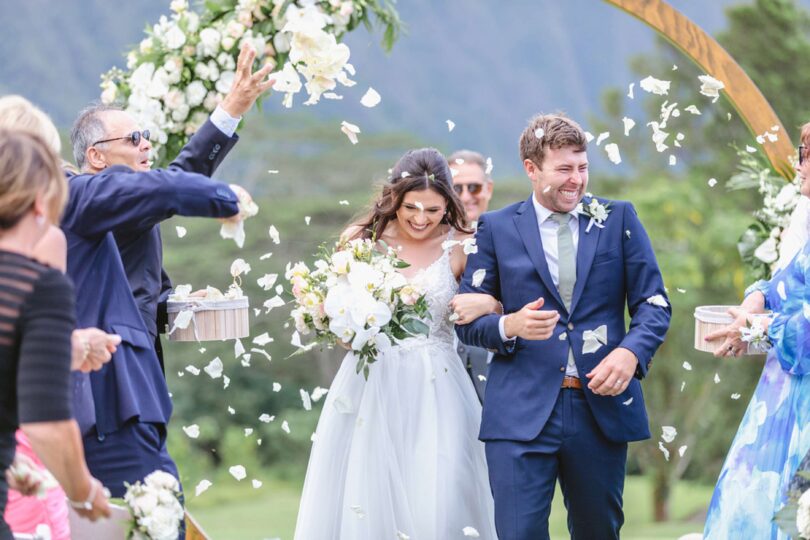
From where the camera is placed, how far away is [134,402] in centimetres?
455

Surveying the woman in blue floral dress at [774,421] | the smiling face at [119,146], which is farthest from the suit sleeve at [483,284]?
the smiling face at [119,146]

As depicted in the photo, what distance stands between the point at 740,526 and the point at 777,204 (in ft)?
7.24

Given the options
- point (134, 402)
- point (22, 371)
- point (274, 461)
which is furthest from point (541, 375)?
point (274, 461)

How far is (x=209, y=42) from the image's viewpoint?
686cm

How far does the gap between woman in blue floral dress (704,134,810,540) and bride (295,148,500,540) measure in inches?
48.7

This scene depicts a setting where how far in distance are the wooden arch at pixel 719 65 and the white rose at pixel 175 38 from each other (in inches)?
97.9

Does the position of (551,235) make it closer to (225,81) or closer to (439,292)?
(439,292)

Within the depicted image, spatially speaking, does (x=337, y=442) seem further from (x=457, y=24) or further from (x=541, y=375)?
Result: (x=457, y=24)

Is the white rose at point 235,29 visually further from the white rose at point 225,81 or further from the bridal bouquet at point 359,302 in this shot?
the bridal bouquet at point 359,302

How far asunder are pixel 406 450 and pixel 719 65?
111 inches

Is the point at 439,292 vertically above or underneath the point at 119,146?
underneath

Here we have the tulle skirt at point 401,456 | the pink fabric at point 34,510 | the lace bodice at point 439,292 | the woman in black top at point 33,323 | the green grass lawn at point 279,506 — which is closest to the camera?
the woman in black top at point 33,323

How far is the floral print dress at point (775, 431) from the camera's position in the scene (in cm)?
495

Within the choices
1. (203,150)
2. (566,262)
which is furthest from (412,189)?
(203,150)
